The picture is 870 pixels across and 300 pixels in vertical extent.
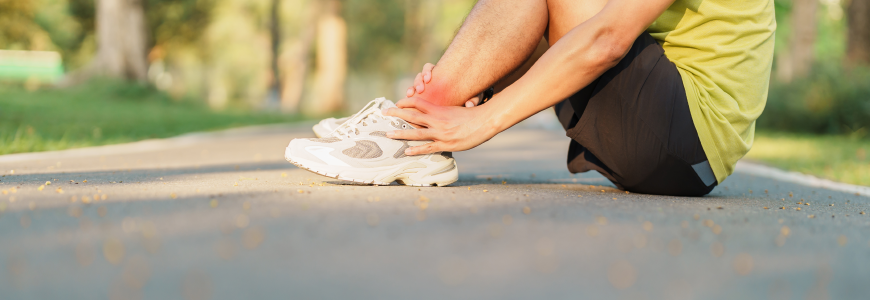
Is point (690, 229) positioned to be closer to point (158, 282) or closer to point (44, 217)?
point (158, 282)

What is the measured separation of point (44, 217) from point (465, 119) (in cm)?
135

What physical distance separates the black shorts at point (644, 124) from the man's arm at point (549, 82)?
0.11 metres

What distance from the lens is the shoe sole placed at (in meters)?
2.25

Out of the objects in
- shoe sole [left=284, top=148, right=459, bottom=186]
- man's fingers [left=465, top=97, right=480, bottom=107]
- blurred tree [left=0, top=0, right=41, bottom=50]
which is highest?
blurred tree [left=0, top=0, right=41, bottom=50]

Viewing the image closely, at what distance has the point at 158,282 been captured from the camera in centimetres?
104

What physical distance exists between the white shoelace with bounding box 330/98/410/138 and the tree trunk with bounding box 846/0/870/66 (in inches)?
438

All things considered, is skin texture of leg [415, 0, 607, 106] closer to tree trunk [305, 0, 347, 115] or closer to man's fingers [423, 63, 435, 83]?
man's fingers [423, 63, 435, 83]

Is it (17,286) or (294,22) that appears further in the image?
(294,22)

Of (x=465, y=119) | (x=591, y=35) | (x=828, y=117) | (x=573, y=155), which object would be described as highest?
(x=591, y=35)

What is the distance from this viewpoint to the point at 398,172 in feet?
7.64

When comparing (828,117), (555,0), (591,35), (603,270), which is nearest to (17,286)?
(603,270)

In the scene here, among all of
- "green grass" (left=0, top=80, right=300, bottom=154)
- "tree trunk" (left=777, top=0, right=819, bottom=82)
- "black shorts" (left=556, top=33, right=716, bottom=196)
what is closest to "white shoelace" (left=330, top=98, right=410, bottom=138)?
"black shorts" (left=556, top=33, right=716, bottom=196)

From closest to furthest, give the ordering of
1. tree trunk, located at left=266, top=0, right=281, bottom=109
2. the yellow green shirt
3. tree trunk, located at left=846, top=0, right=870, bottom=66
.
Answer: the yellow green shirt < tree trunk, located at left=846, top=0, right=870, bottom=66 < tree trunk, located at left=266, top=0, right=281, bottom=109

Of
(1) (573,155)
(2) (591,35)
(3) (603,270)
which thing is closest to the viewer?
(3) (603,270)
